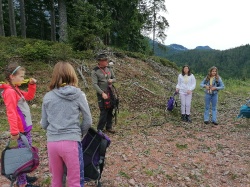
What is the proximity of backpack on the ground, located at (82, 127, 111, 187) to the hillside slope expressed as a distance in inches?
35.1

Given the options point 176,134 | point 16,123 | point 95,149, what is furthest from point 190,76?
point 16,123

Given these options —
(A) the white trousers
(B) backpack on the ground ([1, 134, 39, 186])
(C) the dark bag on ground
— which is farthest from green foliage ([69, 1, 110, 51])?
(B) backpack on the ground ([1, 134, 39, 186])

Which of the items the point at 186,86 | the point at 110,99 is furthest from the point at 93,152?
the point at 186,86

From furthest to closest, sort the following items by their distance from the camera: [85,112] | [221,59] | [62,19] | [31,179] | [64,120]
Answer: [221,59] < [62,19] < [31,179] < [85,112] < [64,120]

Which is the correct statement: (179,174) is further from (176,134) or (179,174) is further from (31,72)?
(31,72)

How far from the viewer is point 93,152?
Result: 12.6 feet

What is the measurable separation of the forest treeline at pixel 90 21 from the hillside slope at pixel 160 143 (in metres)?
2.11

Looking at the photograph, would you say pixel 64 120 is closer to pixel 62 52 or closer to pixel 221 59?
pixel 62 52

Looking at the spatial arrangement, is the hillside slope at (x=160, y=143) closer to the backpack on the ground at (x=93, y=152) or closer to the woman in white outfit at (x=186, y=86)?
the woman in white outfit at (x=186, y=86)

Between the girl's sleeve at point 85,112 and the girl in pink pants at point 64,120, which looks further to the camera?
the girl's sleeve at point 85,112

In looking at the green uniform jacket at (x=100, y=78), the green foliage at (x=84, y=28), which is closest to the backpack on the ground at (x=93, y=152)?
the green uniform jacket at (x=100, y=78)

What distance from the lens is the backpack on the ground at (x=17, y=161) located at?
359cm

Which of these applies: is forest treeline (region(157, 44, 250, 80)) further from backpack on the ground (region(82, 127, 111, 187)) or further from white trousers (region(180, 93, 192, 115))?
backpack on the ground (region(82, 127, 111, 187))

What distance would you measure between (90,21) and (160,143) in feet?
27.2
